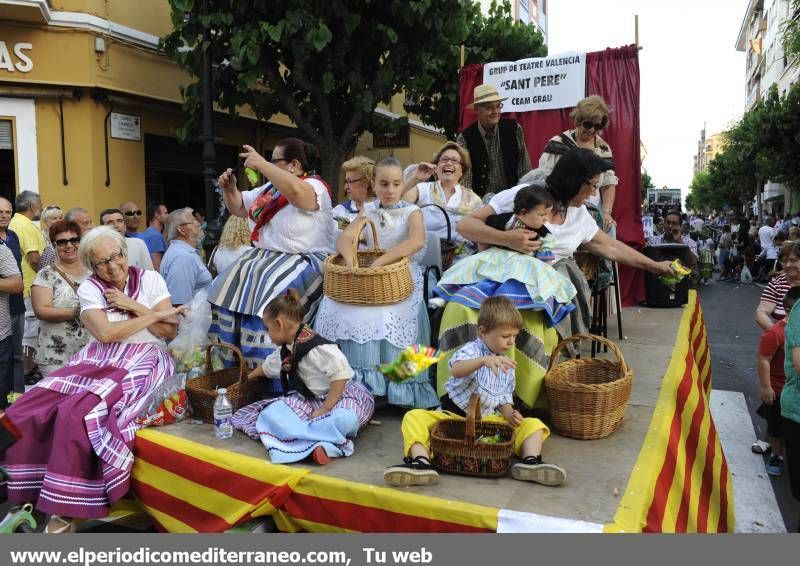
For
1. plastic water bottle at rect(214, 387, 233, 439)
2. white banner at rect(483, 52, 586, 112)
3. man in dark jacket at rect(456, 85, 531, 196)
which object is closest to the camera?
plastic water bottle at rect(214, 387, 233, 439)

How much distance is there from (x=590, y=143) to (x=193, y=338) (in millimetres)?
3300

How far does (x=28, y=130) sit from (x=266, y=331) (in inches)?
313

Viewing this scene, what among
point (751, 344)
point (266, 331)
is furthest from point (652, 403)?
point (751, 344)

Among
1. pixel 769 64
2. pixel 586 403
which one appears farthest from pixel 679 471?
pixel 769 64

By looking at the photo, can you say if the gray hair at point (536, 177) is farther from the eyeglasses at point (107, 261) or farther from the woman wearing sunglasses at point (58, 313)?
the woman wearing sunglasses at point (58, 313)

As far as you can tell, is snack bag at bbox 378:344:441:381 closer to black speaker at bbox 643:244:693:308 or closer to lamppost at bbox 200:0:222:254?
black speaker at bbox 643:244:693:308

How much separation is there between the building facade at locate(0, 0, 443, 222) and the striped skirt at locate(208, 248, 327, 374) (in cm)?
718

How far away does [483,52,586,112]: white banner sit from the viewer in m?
7.13

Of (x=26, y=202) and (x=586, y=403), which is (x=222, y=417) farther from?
(x=26, y=202)

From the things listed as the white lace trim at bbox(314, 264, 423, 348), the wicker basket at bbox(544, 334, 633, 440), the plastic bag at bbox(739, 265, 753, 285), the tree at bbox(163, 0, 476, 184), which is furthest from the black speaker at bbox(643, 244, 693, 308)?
the plastic bag at bbox(739, 265, 753, 285)

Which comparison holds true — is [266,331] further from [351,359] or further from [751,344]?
[751,344]

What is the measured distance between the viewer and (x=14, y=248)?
5746 millimetres

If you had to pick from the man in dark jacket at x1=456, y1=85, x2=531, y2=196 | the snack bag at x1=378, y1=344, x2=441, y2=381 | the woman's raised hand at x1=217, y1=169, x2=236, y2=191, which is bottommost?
the snack bag at x1=378, y1=344, x2=441, y2=381

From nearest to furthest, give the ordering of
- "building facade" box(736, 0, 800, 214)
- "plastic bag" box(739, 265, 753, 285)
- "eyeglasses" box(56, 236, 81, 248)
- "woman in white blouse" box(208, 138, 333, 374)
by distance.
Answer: "woman in white blouse" box(208, 138, 333, 374), "eyeglasses" box(56, 236, 81, 248), "plastic bag" box(739, 265, 753, 285), "building facade" box(736, 0, 800, 214)
